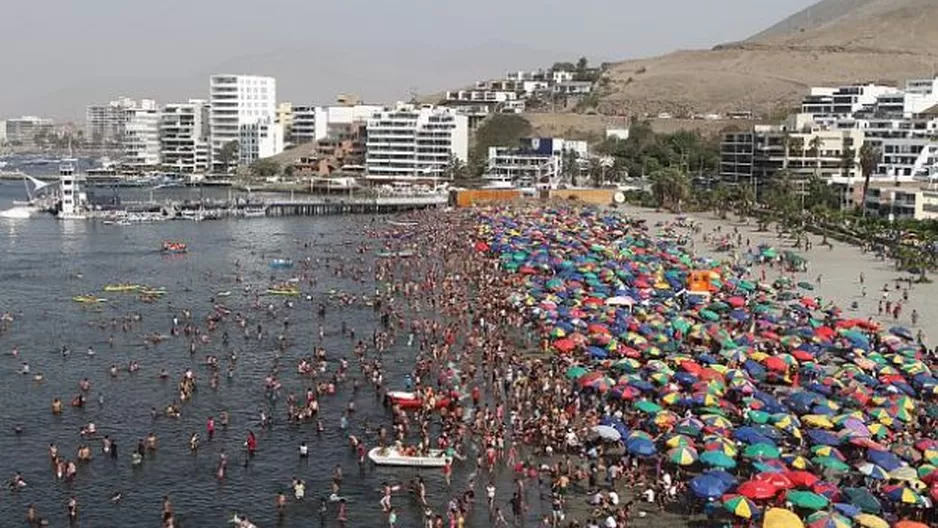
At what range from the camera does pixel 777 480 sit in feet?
80.9

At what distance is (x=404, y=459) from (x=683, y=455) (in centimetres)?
791

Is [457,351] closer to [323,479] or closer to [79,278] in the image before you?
[323,479]

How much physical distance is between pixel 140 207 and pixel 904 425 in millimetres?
90854

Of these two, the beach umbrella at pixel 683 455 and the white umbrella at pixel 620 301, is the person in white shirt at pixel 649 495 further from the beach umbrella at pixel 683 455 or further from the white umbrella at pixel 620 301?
the white umbrella at pixel 620 301

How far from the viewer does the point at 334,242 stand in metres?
83.8

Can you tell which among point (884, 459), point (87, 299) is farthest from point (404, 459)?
point (87, 299)

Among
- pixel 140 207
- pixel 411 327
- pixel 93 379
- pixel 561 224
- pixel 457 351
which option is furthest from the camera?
pixel 140 207

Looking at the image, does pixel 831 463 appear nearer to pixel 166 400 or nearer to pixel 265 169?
pixel 166 400

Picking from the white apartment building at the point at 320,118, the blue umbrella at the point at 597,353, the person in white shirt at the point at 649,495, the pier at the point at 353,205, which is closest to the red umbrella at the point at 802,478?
the person in white shirt at the point at 649,495

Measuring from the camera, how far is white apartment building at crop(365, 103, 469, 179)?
14125 cm

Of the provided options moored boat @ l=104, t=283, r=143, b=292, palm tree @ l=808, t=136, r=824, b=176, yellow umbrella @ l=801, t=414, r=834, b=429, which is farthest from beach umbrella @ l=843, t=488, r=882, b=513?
palm tree @ l=808, t=136, r=824, b=176

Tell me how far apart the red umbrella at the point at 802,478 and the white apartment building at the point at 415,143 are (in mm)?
115926

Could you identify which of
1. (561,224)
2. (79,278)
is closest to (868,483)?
(79,278)

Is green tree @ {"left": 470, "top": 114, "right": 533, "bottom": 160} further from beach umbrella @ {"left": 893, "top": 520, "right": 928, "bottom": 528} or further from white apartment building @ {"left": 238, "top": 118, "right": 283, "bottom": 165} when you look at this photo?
beach umbrella @ {"left": 893, "top": 520, "right": 928, "bottom": 528}
